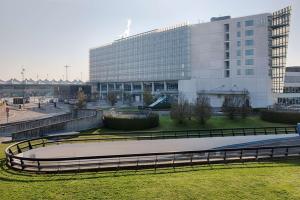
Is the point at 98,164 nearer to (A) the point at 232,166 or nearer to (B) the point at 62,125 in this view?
(A) the point at 232,166

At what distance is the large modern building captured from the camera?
7288 cm

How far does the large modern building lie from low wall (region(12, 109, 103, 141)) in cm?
4258

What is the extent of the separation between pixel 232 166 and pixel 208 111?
83.0ft

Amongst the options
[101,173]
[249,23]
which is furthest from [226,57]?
[101,173]

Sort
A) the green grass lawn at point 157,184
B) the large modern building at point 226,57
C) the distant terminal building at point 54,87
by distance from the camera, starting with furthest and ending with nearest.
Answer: the distant terminal building at point 54,87
the large modern building at point 226,57
the green grass lawn at point 157,184

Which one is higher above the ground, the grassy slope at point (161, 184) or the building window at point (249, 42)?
the building window at point (249, 42)

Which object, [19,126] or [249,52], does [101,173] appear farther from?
[249,52]

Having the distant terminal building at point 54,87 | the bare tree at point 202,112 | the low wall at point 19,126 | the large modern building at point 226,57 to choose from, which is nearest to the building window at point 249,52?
the large modern building at point 226,57

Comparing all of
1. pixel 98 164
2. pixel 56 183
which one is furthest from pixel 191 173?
pixel 56 183

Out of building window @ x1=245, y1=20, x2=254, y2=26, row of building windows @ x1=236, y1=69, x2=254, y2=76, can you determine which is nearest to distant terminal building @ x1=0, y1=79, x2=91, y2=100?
row of building windows @ x1=236, y1=69, x2=254, y2=76

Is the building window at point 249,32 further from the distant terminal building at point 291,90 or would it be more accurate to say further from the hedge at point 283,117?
the hedge at point 283,117

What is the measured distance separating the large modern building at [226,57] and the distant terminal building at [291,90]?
3854 mm

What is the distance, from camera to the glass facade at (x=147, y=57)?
98938 millimetres

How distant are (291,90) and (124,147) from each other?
73.4m
